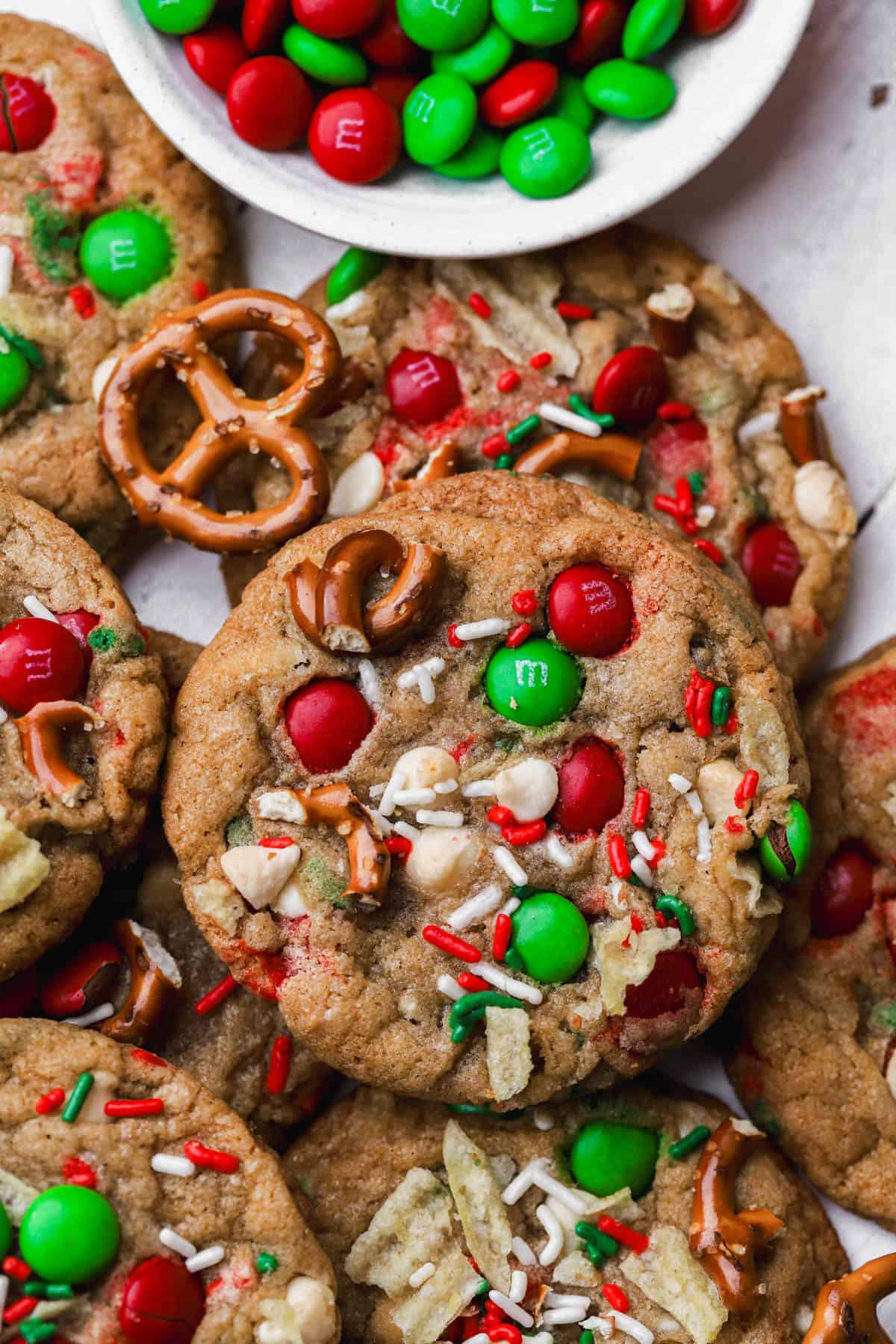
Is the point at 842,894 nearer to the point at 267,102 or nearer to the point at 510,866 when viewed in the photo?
the point at 510,866

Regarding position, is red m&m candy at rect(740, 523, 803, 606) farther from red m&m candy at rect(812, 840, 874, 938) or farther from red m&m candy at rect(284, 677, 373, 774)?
red m&m candy at rect(284, 677, 373, 774)

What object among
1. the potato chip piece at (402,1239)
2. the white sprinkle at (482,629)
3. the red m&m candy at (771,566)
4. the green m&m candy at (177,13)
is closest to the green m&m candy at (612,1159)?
the potato chip piece at (402,1239)

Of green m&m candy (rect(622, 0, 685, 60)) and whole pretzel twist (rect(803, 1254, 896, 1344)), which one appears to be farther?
green m&m candy (rect(622, 0, 685, 60))

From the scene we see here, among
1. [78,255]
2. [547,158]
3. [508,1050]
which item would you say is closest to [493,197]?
[547,158]

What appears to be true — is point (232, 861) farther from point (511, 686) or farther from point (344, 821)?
point (511, 686)

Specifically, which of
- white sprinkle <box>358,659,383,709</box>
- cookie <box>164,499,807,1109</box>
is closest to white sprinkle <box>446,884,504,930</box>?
cookie <box>164,499,807,1109</box>

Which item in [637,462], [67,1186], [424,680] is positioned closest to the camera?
[67,1186]

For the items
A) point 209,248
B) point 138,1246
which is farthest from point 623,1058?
point 209,248
